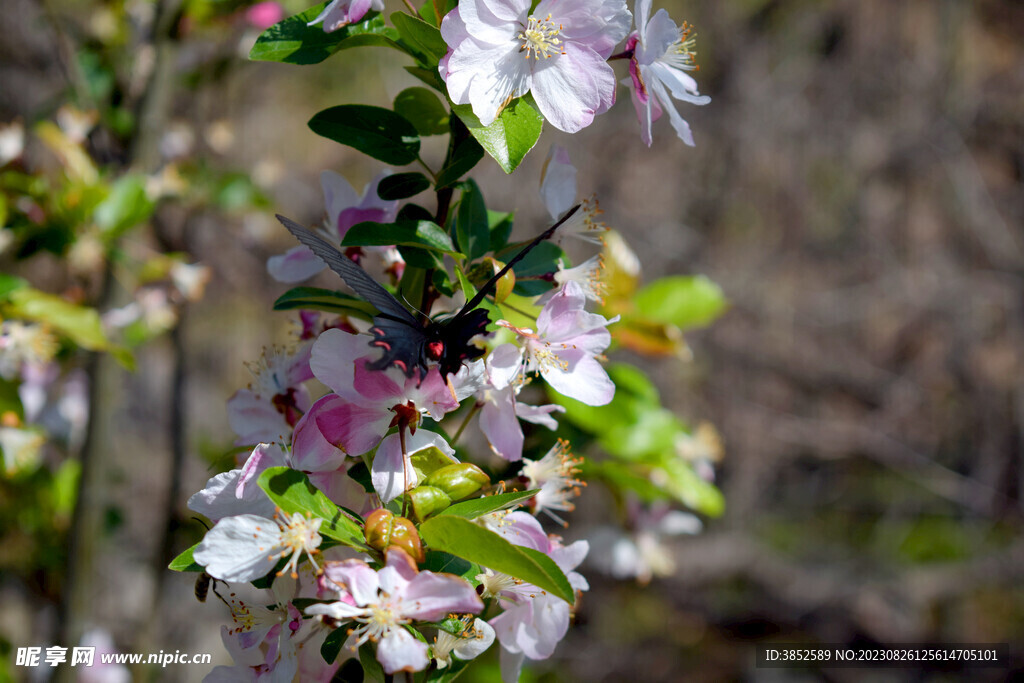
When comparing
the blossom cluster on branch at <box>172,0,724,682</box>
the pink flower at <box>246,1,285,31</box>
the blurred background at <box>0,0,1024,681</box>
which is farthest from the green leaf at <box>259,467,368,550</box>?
the blurred background at <box>0,0,1024,681</box>

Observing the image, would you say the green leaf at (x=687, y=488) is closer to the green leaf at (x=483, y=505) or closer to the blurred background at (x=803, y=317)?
the green leaf at (x=483, y=505)

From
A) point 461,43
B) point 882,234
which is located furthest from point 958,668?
point 461,43

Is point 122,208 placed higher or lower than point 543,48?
lower

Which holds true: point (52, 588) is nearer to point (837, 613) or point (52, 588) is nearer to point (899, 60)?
point (837, 613)

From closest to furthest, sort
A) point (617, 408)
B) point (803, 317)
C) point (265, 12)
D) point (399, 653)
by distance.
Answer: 1. point (399, 653)
2. point (617, 408)
3. point (265, 12)
4. point (803, 317)

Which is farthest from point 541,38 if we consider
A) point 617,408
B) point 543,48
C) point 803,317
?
point 803,317

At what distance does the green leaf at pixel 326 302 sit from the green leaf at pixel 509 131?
0.14 metres

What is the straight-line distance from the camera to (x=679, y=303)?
0.93 m

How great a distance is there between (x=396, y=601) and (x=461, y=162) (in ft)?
0.91

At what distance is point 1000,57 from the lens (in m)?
2.47

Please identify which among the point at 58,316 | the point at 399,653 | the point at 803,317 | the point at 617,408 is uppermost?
the point at 399,653

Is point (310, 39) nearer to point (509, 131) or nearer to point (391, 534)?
point (509, 131)

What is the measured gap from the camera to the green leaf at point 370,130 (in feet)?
1.57

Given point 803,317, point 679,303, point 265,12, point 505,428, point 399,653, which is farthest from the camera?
point 803,317
